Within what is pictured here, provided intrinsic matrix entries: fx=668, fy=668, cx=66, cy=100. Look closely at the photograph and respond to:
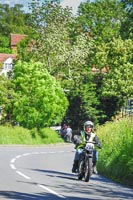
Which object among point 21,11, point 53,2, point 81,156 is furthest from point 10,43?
point 81,156

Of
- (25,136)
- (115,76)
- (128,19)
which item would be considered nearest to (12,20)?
(115,76)

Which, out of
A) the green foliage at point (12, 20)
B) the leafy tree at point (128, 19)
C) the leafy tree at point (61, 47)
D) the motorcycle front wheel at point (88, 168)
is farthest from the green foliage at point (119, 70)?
the green foliage at point (12, 20)

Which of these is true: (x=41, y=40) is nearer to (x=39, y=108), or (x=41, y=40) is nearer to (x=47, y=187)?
(x=39, y=108)

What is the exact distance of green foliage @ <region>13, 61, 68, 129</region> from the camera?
58.5 meters

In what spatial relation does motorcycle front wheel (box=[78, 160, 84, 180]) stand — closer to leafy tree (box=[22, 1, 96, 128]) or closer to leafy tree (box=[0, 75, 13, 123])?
leafy tree (box=[0, 75, 13, 123])

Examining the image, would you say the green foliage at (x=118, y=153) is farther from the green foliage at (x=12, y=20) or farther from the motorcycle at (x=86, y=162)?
the green foliage at (x=12, y=20)

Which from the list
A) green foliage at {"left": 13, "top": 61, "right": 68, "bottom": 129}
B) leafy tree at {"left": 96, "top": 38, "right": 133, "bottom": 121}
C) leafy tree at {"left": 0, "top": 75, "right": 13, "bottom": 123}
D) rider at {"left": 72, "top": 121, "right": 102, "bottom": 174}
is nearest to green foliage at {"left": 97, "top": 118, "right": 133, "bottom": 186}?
rider at {"left": 72, "top": 121, "right": 102, "bottom": 174}

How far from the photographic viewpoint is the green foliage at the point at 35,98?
5847 cm

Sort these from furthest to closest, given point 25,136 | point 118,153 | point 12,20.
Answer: point 12,20
point 25,136
point 118,153

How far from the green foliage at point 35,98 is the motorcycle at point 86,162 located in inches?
Answer: 1520

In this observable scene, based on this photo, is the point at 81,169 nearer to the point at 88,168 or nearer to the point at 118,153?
the point at 88,168

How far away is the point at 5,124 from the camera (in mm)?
59094

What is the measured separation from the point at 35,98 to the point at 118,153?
38.2 m

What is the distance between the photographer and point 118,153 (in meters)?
21.8
